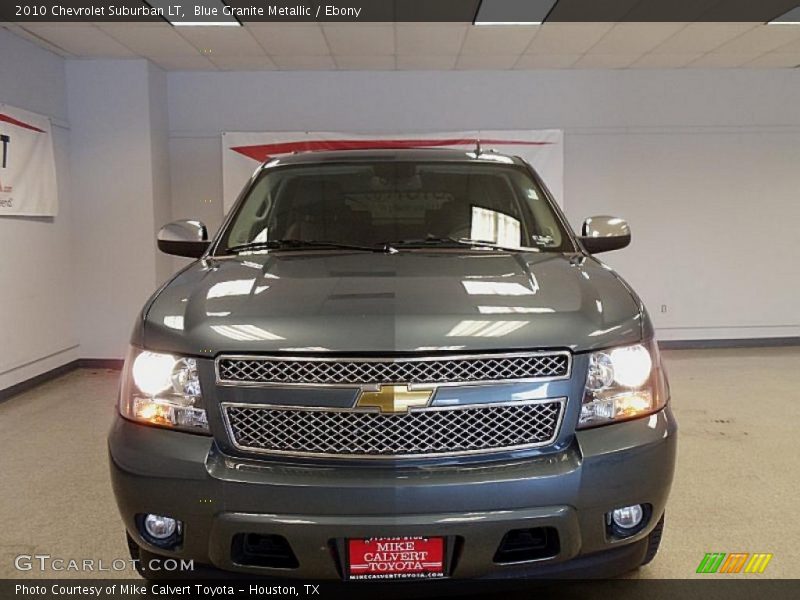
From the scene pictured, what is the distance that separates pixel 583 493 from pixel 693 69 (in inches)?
271

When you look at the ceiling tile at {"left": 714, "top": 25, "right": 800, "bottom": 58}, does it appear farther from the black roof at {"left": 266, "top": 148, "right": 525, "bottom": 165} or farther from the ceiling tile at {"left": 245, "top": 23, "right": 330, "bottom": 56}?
the black roof at {"left": 266, "top": 148, "right": 525, "bottom": 165}

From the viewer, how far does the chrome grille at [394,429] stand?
169cm

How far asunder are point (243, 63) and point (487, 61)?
2475mm

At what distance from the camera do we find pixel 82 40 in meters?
5.87

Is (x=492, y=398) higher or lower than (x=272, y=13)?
lower

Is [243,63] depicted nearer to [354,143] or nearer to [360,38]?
[354,143]

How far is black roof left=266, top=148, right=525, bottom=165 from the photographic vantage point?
9.67 ft

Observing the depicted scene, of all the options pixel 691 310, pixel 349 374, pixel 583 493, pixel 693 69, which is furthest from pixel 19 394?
pixel 693 69

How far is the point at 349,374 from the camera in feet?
5.51

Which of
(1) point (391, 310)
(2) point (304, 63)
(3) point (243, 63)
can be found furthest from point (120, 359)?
(1) point (391, 310)

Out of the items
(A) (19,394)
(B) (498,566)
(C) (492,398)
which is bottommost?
(A) (19,394)

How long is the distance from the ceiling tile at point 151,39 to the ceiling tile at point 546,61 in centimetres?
322

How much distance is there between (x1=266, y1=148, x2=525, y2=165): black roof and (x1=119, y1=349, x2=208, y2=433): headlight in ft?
4.65

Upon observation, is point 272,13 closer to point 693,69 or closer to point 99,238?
point 99,238
